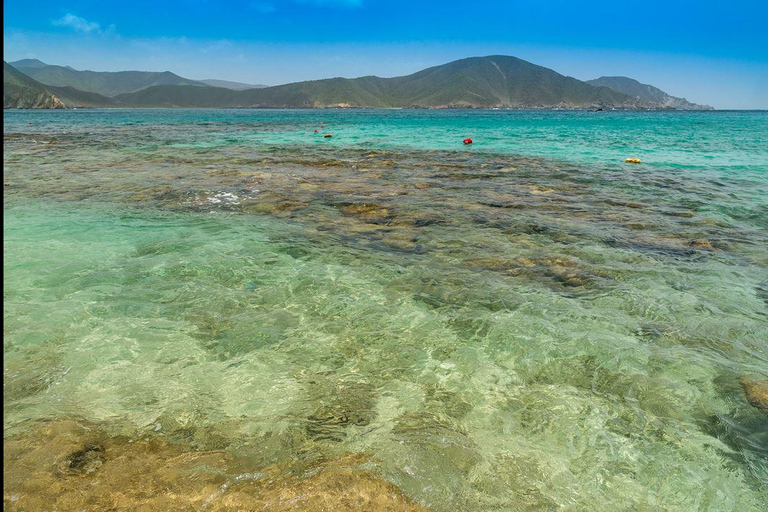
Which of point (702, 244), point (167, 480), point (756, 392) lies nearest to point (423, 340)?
point (167, 480)

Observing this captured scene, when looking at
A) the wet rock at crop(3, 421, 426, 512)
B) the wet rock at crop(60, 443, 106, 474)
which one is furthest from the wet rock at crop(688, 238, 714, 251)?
the wet rock at crop(60, 443, 106, 474)

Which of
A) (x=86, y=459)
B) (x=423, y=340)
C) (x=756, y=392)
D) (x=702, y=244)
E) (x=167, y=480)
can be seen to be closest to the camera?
(x=167, y=480)

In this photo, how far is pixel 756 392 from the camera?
15.5 feet

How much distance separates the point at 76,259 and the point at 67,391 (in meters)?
4.13

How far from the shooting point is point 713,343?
5.59 meters

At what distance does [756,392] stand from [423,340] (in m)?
3.43

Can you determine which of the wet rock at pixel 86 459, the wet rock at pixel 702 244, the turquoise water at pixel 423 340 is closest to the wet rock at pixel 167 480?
the wet rock at pixel 86 459

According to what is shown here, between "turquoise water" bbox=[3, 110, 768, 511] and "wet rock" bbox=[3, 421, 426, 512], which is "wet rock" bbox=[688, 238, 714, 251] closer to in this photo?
"turquoise water" bbox=[3, 110, 768, 511]

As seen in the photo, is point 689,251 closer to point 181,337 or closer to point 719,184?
point 181,337

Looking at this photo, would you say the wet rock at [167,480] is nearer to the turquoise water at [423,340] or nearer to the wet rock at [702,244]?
the turquoise water at [423,340]

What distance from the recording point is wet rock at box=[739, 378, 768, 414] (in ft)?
15.0

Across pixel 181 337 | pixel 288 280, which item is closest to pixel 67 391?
pixel 181 337

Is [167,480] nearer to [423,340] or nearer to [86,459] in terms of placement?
[86,459]

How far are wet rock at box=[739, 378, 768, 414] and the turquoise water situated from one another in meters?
0.09
